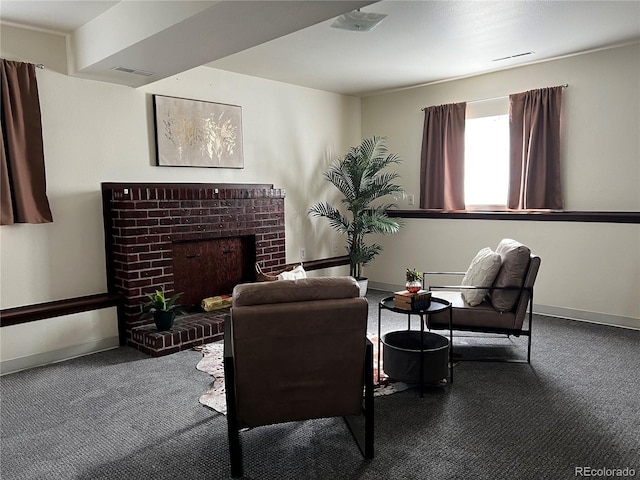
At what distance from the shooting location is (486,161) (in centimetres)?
525

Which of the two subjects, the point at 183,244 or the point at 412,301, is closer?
the point at 412,301

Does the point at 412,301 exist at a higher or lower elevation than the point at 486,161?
lower

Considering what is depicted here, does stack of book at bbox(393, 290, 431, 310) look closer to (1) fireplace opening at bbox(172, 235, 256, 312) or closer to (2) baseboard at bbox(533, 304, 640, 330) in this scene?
(1) fireplace opening at bbox(172, 235, 256, 312)

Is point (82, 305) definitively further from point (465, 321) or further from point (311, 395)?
point (465, 321)

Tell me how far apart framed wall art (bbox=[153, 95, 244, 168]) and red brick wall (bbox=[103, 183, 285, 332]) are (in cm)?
27

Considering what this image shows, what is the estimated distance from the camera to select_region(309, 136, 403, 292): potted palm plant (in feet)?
18.3

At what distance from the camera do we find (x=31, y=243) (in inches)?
143

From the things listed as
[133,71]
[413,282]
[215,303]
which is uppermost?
[133,71]

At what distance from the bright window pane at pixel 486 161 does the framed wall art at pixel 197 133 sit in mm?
2591

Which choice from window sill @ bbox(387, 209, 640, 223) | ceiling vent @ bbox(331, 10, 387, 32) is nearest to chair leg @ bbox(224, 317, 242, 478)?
ceiling vent @ bbox(331, 10, 387, 32)

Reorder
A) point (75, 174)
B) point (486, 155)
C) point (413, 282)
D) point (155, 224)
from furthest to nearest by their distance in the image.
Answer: point (486, 155) < point (155, 224) < point (75, 174) < point (413, 282)

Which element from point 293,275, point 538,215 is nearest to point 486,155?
point 538,215

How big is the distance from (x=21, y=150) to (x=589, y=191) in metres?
4.95

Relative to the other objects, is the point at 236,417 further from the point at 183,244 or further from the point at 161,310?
the point at 183,244
